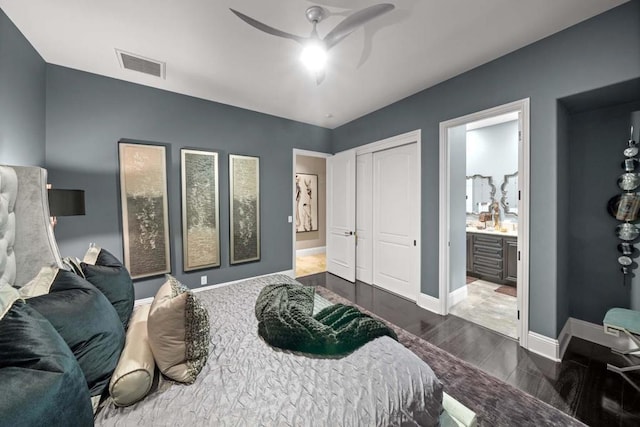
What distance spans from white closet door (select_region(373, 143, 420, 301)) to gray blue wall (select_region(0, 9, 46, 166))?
391 centimetres

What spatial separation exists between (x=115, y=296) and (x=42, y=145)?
7.48 feet

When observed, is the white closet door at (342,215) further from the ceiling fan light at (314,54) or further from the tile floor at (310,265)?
the ceiling fan light at (314,54)

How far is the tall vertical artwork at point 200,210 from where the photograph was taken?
3301mm

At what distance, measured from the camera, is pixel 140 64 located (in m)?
2.56

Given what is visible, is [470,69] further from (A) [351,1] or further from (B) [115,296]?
(B) [115,296]

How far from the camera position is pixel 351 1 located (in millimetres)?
1756

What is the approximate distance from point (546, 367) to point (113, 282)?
11.0 feet

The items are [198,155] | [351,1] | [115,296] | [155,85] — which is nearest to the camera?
[115,296]

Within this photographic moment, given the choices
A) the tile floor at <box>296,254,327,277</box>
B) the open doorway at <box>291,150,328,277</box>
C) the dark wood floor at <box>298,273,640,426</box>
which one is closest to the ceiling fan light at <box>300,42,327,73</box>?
the dark wood floor at <box>298,273,640,426</box>

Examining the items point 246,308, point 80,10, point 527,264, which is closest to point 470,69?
point 527,264

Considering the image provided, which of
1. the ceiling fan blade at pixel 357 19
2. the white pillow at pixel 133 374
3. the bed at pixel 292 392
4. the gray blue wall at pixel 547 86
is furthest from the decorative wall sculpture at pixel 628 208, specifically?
the white pillow at pixel 133 374

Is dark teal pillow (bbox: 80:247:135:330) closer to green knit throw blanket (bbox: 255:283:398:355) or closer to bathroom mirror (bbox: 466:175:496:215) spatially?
green knit throw blanket (bbox: 255:283:398:355)

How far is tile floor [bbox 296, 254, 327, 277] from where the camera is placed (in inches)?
195

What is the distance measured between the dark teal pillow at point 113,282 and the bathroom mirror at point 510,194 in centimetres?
538
